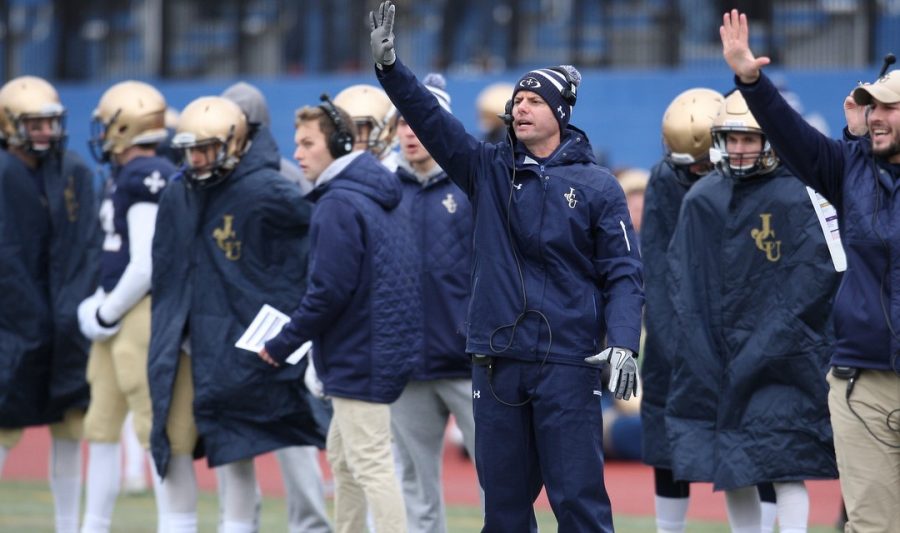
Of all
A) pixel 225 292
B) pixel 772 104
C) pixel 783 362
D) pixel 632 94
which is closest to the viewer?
pixel 772 104

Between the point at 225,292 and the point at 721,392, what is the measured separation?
2.25m

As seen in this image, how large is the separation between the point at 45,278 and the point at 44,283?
0.03m

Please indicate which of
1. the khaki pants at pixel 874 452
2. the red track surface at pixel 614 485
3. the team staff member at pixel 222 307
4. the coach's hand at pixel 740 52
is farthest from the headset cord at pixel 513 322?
the red track surface at pixel 614 485

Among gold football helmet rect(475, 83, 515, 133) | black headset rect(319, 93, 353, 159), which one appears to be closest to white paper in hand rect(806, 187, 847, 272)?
black headset rect(319, 93, 353, 159)

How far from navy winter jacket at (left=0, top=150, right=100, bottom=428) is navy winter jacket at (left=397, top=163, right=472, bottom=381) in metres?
1.89

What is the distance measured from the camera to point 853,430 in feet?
19.6

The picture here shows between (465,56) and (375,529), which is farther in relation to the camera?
(465,56)

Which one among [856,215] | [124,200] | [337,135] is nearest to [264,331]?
[337,135]

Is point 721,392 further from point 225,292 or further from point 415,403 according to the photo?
point 225,292

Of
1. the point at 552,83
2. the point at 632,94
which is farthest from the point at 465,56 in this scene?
the point at 552,83

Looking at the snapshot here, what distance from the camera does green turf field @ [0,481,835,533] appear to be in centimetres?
988

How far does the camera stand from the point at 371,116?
8.75m

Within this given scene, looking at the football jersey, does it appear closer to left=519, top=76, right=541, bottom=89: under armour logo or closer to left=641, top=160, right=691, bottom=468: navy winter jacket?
left=641, top=160, right=691, bottom=468: navy winter jacket

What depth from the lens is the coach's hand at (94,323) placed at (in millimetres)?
8422
